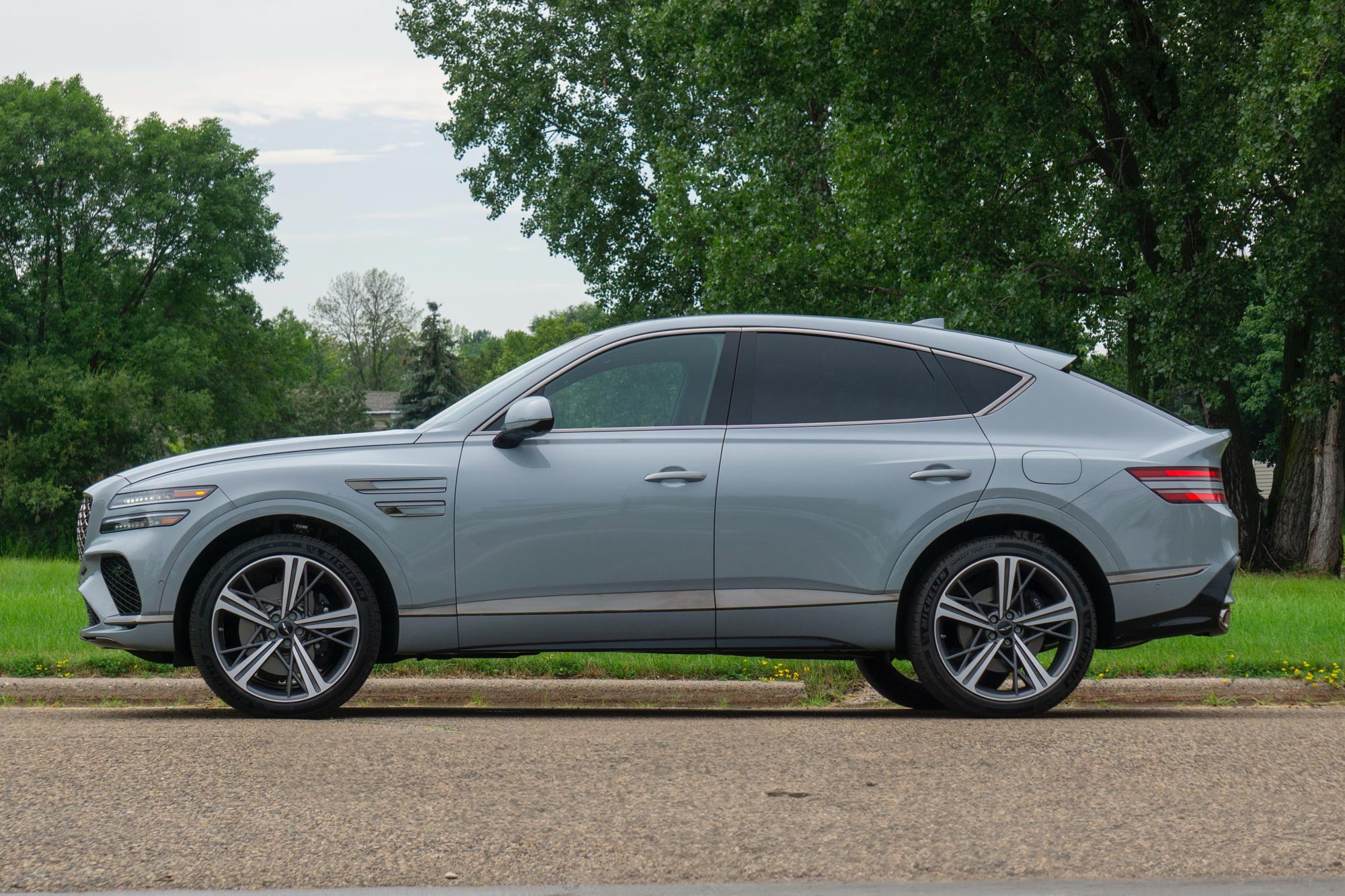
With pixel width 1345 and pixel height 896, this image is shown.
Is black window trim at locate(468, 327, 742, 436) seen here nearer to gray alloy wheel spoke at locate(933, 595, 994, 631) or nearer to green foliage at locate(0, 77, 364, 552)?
gray alloy wheel spoke at locate(933, 595, 994, 631)

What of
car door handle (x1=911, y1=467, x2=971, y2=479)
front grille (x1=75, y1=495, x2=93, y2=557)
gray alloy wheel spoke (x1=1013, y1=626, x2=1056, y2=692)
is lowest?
gray alloy wheel spoke (x1=1013, y1=626, x2=1056, y2=692)

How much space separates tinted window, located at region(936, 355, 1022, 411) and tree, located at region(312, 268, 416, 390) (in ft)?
316

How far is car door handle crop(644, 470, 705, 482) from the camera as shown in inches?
229

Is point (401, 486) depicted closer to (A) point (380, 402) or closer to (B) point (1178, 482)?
(B) point (1178, 482)

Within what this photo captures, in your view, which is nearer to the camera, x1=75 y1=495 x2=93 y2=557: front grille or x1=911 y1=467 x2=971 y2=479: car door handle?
x1=911 y1=467 x2=971 y2=479: car door handle

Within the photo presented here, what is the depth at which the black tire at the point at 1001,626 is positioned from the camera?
5.89 metres

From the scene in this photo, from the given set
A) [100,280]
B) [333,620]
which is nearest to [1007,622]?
[333,620]

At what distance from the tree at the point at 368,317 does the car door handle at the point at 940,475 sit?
96.4 metres

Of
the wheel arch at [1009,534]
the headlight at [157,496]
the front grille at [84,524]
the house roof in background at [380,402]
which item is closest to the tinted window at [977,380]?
the wheel arch at [1009,534]

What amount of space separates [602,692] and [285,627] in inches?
76.6

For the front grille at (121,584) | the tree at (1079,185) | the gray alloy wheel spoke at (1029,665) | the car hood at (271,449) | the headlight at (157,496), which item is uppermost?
the tree at (1079,185)

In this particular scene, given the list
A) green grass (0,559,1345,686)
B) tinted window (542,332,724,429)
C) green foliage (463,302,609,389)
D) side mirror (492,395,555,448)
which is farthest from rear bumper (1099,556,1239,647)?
green foliage (463,302,609,389)

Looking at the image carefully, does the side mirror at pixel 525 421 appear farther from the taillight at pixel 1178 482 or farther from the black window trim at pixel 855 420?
the taillight at pixel 1178 482

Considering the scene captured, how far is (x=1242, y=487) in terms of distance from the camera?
1986cm
